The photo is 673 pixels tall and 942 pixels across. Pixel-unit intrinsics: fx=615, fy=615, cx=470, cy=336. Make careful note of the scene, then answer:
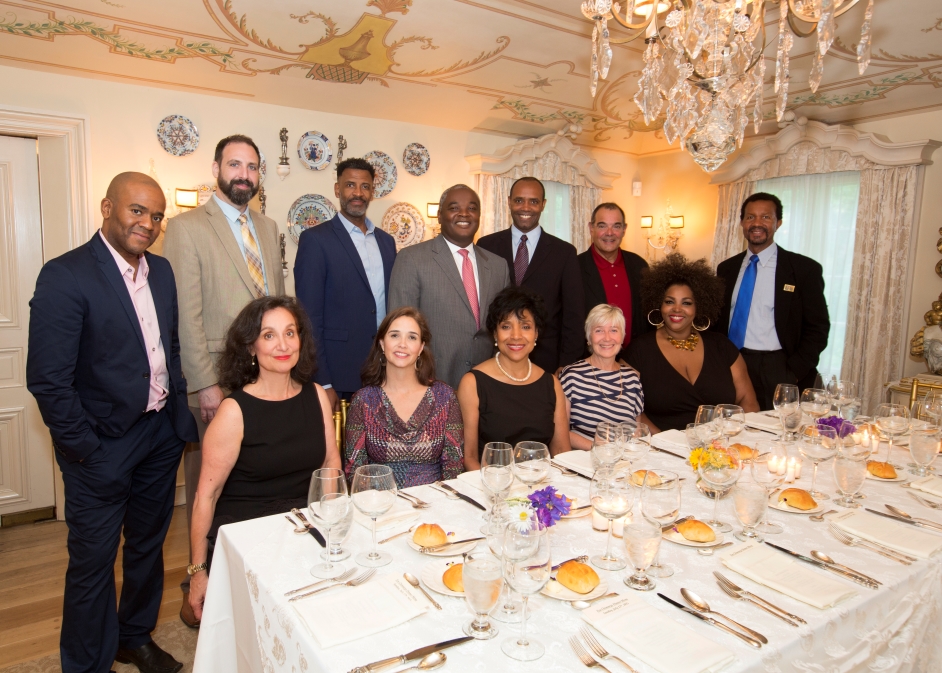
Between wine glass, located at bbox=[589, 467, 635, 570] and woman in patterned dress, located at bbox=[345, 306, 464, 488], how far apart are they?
2.92 feet

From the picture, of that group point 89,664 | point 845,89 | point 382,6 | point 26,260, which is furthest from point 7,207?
point 845,89

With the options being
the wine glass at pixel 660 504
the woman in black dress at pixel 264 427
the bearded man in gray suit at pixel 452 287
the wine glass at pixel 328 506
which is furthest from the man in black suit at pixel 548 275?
the wine glass at pixel 328 506

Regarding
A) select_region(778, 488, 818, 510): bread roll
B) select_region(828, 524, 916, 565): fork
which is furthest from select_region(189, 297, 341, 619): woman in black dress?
select_region(828, 524, 916, 565): fork

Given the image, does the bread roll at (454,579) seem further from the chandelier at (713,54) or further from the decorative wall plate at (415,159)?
the decorative wall plate at (415,159)

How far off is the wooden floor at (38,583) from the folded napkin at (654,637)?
2243 mm

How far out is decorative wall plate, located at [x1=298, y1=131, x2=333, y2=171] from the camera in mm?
4516

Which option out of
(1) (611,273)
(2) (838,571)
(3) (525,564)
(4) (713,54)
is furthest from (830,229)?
(3) (525,564)

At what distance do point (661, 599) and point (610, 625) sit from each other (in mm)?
169

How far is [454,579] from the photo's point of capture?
49.4 inches

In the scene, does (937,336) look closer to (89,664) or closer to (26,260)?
(89,664)

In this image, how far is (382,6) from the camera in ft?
11.2

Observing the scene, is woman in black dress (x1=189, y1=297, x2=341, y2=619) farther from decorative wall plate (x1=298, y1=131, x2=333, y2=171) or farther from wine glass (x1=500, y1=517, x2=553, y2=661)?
decorative wall plate (x1=298, y1=131, x2=333, y2=171)

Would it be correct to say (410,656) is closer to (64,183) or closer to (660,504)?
(660,504)

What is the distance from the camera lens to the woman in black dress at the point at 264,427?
1979 mm
